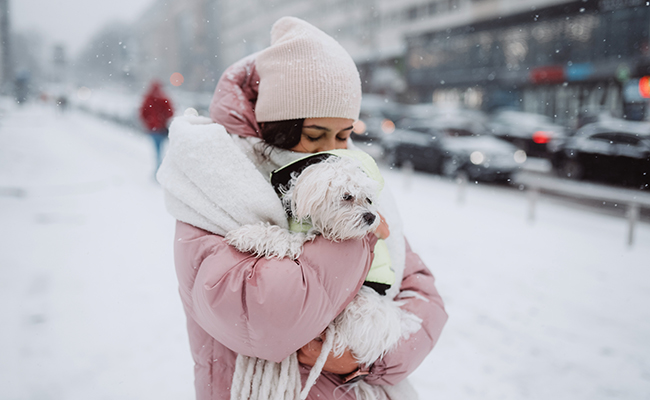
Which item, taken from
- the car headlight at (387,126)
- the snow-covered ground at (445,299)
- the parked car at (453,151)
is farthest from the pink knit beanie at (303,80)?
the car headlight at (387,126)

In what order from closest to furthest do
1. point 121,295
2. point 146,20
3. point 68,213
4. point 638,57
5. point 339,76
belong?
point 339,76 < point 121,295 < point 68,213 < point 638,57 < point 146,20

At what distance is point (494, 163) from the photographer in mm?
11539

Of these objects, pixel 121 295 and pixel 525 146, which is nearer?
pixel 121 295

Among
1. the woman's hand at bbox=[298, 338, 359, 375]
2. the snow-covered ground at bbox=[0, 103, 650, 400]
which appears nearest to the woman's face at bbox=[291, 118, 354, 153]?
the woman's hand at bbox=[298, 338, 359, 375]

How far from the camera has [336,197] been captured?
4.54ft

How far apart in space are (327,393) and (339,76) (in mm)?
1182

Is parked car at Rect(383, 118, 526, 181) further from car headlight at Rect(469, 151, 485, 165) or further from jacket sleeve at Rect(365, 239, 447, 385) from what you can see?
jacket sleeve at Rect(365, 239, 447, 385)

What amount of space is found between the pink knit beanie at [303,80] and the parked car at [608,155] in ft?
37.4

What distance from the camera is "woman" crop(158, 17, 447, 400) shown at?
113cm

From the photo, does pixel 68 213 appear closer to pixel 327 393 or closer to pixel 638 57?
pixel 327 393

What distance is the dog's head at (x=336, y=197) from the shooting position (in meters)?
1.36

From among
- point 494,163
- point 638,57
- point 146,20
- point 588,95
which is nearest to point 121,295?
point 494,163

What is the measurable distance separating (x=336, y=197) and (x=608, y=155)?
490 inches

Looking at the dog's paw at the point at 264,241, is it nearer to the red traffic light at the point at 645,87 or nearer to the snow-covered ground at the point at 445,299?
the snow-covered ground at the point at 445,299
